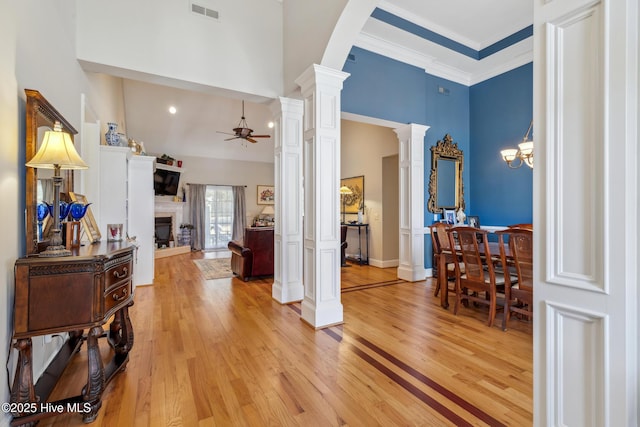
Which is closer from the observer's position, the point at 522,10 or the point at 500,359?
the point at 500,359

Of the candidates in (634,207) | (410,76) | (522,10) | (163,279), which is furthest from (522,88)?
(163,279)

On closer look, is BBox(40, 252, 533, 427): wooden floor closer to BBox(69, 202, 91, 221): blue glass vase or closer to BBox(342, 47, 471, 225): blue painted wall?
BBox(69, 202, 91, 221): blue glass vase

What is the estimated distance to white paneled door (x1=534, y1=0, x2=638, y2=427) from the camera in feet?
3.20

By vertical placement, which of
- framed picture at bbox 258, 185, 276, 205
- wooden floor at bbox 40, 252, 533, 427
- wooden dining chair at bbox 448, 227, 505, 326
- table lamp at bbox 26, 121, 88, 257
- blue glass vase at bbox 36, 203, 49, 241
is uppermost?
framed picture at bbox 258, 185, 276, 205

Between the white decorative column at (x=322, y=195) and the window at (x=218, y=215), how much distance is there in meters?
7.86

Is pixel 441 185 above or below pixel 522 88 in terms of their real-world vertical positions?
below

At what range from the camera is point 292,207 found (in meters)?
4.04

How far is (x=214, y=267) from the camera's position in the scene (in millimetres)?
6598

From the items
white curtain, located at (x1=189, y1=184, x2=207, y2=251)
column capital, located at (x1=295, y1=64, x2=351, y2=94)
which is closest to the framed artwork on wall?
column capital, located at (x1=295, y1=64, x2=351, y2=94)

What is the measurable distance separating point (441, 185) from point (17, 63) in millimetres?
5627

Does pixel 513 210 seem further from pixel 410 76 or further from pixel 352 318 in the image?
pixel 352 318

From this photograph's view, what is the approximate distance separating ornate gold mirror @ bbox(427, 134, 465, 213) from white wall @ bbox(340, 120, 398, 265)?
37.8 inches

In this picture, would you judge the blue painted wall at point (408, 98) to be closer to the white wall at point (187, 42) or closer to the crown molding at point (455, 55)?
the crown molding at point (455, 55)

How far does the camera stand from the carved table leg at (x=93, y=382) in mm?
1732
